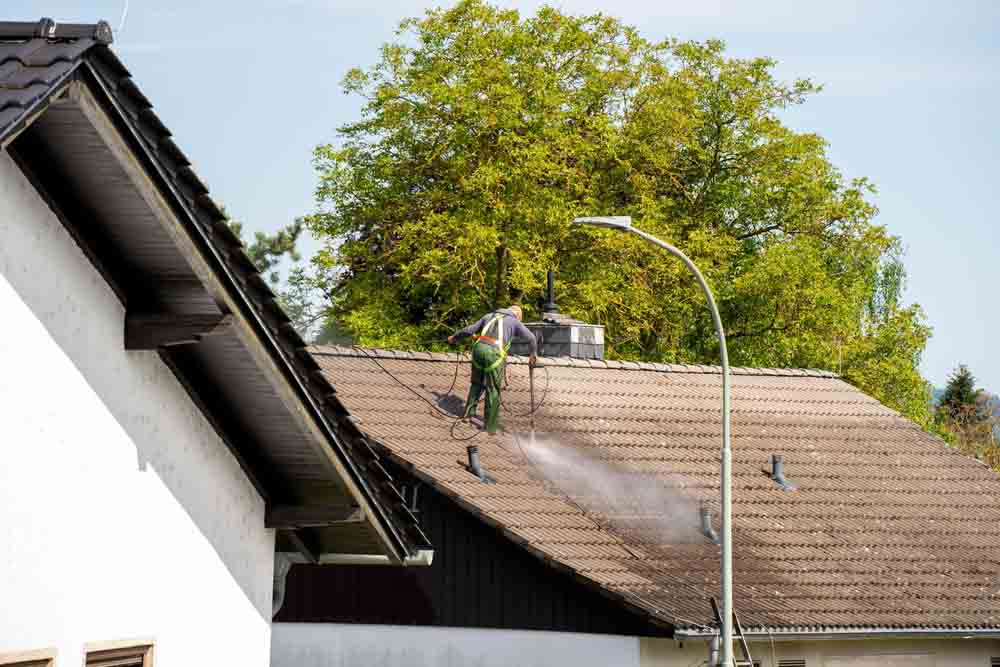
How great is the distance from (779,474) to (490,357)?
5.02 metres

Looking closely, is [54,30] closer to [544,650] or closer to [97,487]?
[97,487]

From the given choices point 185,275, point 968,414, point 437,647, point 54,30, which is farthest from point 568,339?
point 968,414

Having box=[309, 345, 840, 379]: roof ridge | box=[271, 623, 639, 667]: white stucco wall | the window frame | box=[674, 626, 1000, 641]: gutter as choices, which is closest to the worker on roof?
box=[309, 345, 840, 379]: roof ridge

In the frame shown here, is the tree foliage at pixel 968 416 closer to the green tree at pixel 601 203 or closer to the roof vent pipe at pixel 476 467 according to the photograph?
the green tree at pixel 601 203

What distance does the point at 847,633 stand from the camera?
73.8 ft

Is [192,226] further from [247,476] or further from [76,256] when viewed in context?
[247,476]

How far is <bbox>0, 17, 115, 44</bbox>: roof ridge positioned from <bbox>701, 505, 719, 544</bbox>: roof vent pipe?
19157 millimetres

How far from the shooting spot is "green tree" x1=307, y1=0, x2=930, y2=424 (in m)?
45.7

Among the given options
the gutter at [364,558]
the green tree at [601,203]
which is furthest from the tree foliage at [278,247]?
the gutter at [364,558]

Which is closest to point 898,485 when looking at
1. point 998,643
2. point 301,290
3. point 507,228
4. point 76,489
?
point 998,643

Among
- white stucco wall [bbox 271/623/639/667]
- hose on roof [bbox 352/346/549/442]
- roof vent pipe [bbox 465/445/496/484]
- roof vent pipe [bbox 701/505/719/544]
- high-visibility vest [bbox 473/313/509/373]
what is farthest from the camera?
high-visibility vest [bbox 473/313/509/373]

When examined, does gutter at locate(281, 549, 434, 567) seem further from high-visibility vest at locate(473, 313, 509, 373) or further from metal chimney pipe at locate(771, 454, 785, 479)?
metal chimney pipe at locate(771, 454, 785, 479)

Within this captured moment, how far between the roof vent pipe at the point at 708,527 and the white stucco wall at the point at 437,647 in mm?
3120

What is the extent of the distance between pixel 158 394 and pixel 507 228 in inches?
1464
